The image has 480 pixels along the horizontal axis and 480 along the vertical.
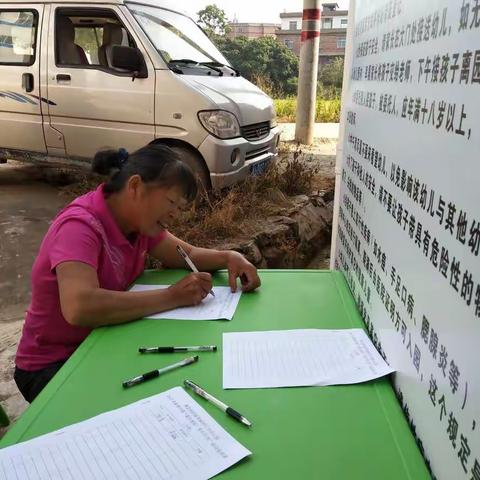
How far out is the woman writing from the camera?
4.47 ft

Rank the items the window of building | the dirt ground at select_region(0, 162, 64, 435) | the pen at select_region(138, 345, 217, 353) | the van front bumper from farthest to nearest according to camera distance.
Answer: the window of building, the van front bumper, the dirt ground at select_region(0, 162, 64, 435), the pen at select_region(138, 345, 217, 353)

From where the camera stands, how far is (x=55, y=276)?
150 centimetres

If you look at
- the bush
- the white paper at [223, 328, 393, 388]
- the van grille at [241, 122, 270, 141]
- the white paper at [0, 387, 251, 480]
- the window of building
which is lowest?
the bush

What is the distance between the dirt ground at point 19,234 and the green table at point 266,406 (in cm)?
125

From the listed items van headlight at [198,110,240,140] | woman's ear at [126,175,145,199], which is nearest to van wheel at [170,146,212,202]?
van headlight at [198,110,240,140]

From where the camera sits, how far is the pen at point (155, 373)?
108 centimetres

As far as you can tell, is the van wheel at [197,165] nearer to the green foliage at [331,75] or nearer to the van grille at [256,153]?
the van grille at [256,153]

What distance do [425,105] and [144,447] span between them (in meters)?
0.80

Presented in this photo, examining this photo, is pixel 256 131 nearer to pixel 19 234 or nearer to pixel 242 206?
pixel 242 206

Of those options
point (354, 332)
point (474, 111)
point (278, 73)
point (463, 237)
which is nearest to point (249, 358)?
point (354, 332)

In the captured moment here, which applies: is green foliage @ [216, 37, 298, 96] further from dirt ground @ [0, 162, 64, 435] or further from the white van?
the white van

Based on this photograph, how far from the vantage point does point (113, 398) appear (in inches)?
41.1

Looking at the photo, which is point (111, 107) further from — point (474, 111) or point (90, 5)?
point (474, 111)

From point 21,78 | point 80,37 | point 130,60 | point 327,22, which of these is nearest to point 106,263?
point 130,60
